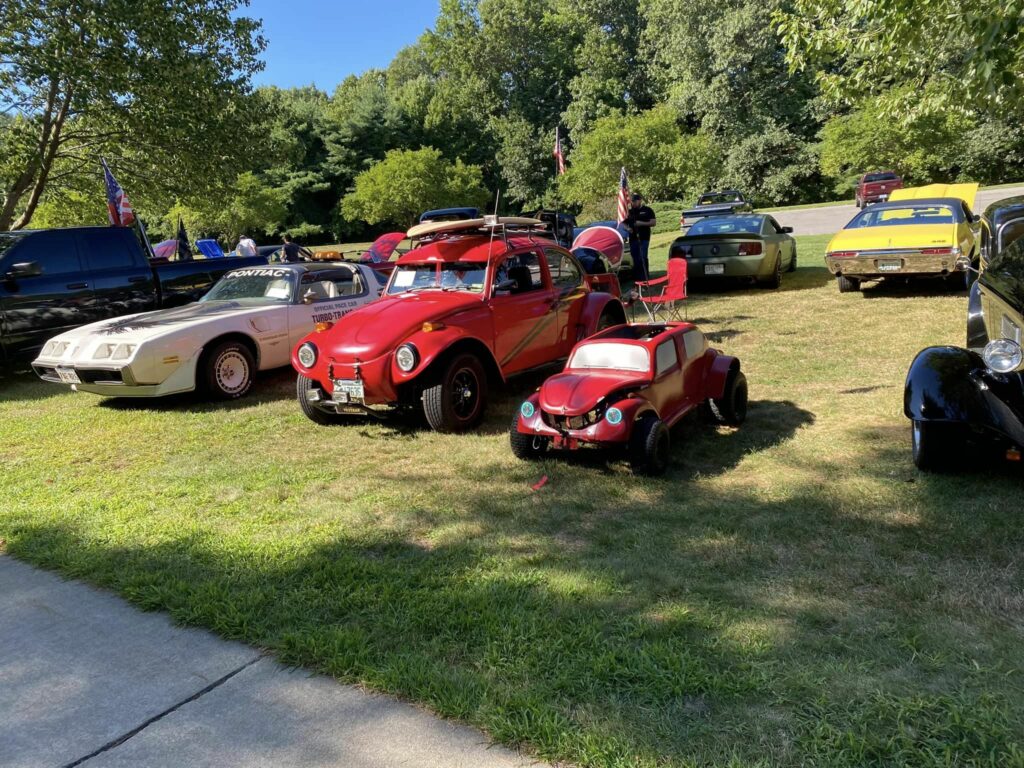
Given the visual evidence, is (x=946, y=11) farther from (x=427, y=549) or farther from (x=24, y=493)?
(x=24, y=493)

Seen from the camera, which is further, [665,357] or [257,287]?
[257,287]

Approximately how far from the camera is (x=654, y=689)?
8.96 feet

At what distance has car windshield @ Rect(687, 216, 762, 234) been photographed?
548 inches

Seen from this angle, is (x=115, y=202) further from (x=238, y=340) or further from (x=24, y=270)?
(x=238, y=340)

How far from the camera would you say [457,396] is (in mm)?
6555

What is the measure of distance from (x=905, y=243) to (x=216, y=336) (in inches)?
396

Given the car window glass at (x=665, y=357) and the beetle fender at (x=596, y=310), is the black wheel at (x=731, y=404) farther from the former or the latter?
the beetle fender at (x=596, y=310)

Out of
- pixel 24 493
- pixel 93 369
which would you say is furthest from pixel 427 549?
pixel 93 369

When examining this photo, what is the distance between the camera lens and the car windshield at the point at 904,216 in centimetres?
1177

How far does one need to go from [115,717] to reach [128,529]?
2003 mm

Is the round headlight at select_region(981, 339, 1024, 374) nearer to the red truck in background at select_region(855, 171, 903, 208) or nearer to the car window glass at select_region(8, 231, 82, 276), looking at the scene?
the car window glass at select_region(8, 231, 82, 276)

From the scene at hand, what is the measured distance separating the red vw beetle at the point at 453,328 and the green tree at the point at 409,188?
129 ft

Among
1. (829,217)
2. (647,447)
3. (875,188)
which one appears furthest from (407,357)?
(875,188)

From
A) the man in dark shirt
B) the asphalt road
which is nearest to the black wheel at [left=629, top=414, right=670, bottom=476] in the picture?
the man in dark shirt
